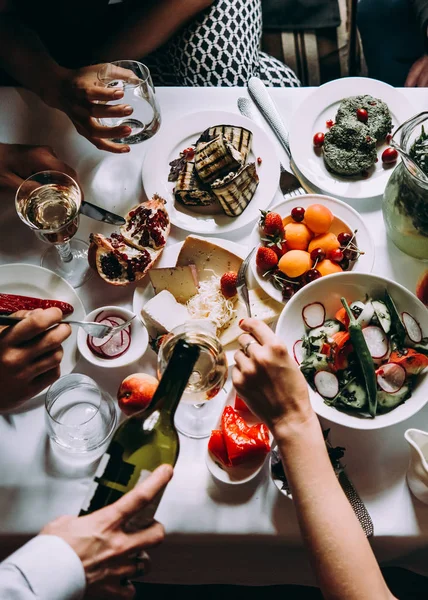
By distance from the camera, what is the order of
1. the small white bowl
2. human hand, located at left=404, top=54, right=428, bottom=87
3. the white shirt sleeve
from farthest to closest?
human hand, located at left=404, top=54, right=428, bottom=87, the small white bowl, the white shirt sleeve

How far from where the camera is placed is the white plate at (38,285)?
131cm

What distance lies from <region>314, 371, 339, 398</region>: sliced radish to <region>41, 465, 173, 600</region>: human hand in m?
0.38

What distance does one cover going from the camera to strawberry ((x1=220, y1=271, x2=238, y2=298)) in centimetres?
130

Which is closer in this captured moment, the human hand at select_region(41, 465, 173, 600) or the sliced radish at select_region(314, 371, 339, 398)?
the human hand at select_region(41, 465, 173, 600)

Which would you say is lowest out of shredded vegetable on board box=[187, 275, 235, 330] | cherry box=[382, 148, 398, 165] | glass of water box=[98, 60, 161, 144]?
shredded vegetable on board box=[187, 275, 235, 330]

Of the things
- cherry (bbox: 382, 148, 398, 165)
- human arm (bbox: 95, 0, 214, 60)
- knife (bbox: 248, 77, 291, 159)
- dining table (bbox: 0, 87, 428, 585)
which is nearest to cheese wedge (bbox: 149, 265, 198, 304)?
dining table (bbox: 0, 87, 428, 585)

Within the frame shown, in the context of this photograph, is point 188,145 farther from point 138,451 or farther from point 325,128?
point 138,451

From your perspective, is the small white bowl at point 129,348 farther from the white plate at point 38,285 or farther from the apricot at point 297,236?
the apricot at point 297,236

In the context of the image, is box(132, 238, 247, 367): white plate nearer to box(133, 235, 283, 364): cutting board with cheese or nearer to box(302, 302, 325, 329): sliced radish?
box(133, 235, 283, 364): cutting board with cheese

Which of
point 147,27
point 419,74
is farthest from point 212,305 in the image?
point 419,74

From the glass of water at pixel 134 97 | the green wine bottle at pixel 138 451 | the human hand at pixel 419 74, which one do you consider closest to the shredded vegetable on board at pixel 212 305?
the green wine bottle at pixel 138 451

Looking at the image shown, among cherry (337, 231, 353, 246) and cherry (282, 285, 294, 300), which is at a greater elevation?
cherry (337, 231, 353, 246)

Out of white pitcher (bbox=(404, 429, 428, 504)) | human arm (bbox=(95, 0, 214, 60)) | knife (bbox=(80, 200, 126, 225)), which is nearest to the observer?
white pitcher (bbox=(404, 429, 428, 504))

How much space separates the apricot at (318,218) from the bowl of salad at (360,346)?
6.2 inches
